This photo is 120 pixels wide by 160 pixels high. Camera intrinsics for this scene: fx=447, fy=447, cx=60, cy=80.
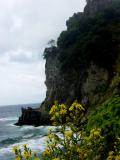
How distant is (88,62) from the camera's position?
58.4m

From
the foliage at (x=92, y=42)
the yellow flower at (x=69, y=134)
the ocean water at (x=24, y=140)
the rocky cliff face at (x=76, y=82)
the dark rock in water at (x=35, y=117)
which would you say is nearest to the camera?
the yellow flower at (x=69, y=134)

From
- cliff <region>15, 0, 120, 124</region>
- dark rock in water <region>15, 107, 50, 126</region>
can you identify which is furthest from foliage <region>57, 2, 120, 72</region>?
dark rock in water <region>15, 107, 50, 126</region>

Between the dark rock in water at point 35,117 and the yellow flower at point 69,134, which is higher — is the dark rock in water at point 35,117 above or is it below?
below

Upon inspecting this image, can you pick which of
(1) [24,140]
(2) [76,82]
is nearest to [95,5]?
(2) [76,82]

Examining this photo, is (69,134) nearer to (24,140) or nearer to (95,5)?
(24,140)

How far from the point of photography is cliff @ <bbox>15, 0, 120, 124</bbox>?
2181 inches

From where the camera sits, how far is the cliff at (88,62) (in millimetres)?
55406

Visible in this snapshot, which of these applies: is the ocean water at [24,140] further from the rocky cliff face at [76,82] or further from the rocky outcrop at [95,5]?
the rocky outcrop at [95,5]

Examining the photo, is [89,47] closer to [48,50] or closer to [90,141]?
[48,50]

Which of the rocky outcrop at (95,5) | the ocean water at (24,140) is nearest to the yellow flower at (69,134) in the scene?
the ocean water at (24,140)

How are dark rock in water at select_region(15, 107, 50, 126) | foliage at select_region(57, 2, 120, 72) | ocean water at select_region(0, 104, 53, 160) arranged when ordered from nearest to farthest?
ocean water at select_region(0, 104, 53, 160)
foliage at select_region(57, 2, 120, 72)
dark rock in water at select_region(15, 107, 50, 126)

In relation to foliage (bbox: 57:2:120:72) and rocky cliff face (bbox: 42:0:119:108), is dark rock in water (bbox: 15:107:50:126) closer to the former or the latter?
rocky cliff face (bbox: 42:0:119:108)

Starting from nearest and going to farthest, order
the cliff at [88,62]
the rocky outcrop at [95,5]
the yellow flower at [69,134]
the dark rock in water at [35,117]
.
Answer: the yellow flower at [69,134]
the cliff at [88,62]
the dark rock in water at [35,117]
the rocky outcrop at [95,5]

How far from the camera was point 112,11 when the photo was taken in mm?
65812
